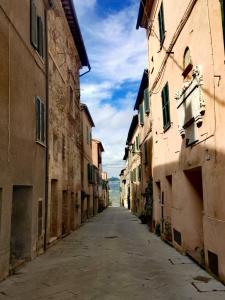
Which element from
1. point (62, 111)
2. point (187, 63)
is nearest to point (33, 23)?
point (187, 63)

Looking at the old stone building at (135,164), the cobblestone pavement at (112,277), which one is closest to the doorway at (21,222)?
the cobblestone pavement at (112,277)

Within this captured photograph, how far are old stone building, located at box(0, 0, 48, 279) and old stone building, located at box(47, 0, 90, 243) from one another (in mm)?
1546

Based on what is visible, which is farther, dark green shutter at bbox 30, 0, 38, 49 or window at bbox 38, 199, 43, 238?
window at bbox 38, 199, 43, 238

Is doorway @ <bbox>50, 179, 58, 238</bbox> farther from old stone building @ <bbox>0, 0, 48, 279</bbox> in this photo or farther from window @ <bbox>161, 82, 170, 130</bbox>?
window @ <bbox>161, 82, 170, 130</bbox>

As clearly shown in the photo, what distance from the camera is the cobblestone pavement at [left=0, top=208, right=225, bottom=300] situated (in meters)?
6.49

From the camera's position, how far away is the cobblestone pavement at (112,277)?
21.3ft

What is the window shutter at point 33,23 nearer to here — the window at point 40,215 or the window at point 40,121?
the window at point 40,121

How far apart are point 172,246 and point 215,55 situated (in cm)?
703

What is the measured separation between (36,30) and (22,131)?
3481 mm

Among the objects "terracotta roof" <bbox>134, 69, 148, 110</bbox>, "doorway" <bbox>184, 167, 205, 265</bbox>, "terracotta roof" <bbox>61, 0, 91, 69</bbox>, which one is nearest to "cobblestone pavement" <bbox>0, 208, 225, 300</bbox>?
"doorway" <bbox>184, 167, 205, 265</bbox>

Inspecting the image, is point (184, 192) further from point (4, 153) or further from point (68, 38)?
point (68, 38)

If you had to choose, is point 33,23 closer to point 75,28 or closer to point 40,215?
point 40,215

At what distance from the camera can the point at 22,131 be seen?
30.6ft

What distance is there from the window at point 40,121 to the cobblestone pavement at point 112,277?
140 inches
